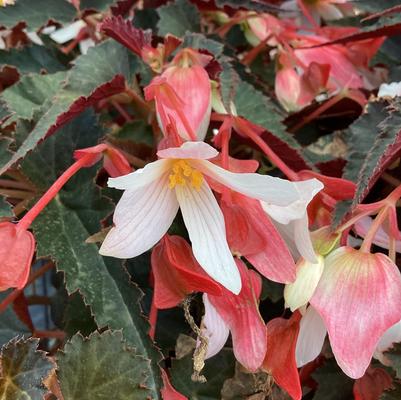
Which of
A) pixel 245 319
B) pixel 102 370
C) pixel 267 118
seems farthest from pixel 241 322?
pixel 267 118

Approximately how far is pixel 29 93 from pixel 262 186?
0.31 metres

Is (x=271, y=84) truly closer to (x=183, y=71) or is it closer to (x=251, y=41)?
(x=251, y=41)

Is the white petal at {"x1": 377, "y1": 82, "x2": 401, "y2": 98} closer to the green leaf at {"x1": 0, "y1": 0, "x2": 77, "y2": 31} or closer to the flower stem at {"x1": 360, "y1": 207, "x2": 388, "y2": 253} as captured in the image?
the flower stem at {"x1": 360, "y1": 207, "x2": 388, "y2": 253}

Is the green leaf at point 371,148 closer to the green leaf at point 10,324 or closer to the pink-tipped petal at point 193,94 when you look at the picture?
the pink-tipped petal at point 193,94

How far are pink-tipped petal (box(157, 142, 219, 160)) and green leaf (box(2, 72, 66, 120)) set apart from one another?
9.6 inches

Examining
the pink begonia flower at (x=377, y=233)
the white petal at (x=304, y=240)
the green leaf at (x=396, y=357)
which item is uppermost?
the white petal at (x=304, y=240)

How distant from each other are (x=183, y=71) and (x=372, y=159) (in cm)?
17

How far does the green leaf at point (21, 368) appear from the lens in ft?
1.60

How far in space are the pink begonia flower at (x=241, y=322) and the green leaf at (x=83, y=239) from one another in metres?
0.05

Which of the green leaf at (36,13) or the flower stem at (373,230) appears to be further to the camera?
→ the green leaf at (36,13)

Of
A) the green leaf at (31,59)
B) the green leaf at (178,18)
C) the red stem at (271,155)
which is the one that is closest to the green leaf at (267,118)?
the red stem at (271,155)

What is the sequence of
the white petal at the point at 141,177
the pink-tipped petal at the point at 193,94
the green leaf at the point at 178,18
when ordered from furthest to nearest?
the green leaf at the point at 178,18 < the pink-tipped petal at the point at 193,94 < the white petal at the point at 141,177

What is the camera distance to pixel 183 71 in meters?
0.57

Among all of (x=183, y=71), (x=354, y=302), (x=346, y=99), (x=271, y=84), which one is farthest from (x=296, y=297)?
(x=271, y=84)
